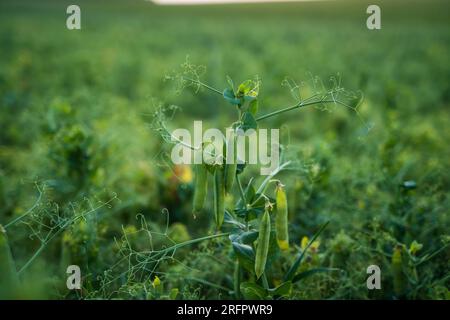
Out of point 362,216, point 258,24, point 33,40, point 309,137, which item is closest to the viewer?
point 362,216

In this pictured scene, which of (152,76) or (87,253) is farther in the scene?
(152,76)

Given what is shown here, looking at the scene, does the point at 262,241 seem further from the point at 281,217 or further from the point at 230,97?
the point at 230,97

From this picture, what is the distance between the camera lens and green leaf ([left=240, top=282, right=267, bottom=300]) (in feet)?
4.88

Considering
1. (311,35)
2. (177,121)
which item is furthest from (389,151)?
(311,35)

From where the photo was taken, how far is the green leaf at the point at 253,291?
1488 millimetres

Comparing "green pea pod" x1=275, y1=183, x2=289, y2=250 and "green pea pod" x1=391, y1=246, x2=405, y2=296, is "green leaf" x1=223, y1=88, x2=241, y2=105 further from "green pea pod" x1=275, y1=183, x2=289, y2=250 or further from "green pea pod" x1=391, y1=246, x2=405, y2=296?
"green pea pod" x1=391, y1=246, x2=405, y2=296

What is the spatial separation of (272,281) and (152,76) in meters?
3.73

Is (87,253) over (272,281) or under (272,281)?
over

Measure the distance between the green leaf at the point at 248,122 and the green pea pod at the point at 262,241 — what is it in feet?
0.87

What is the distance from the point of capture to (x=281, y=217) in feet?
4.66

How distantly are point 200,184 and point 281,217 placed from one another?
0.94 ft

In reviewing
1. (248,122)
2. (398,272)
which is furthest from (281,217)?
(398,272)
